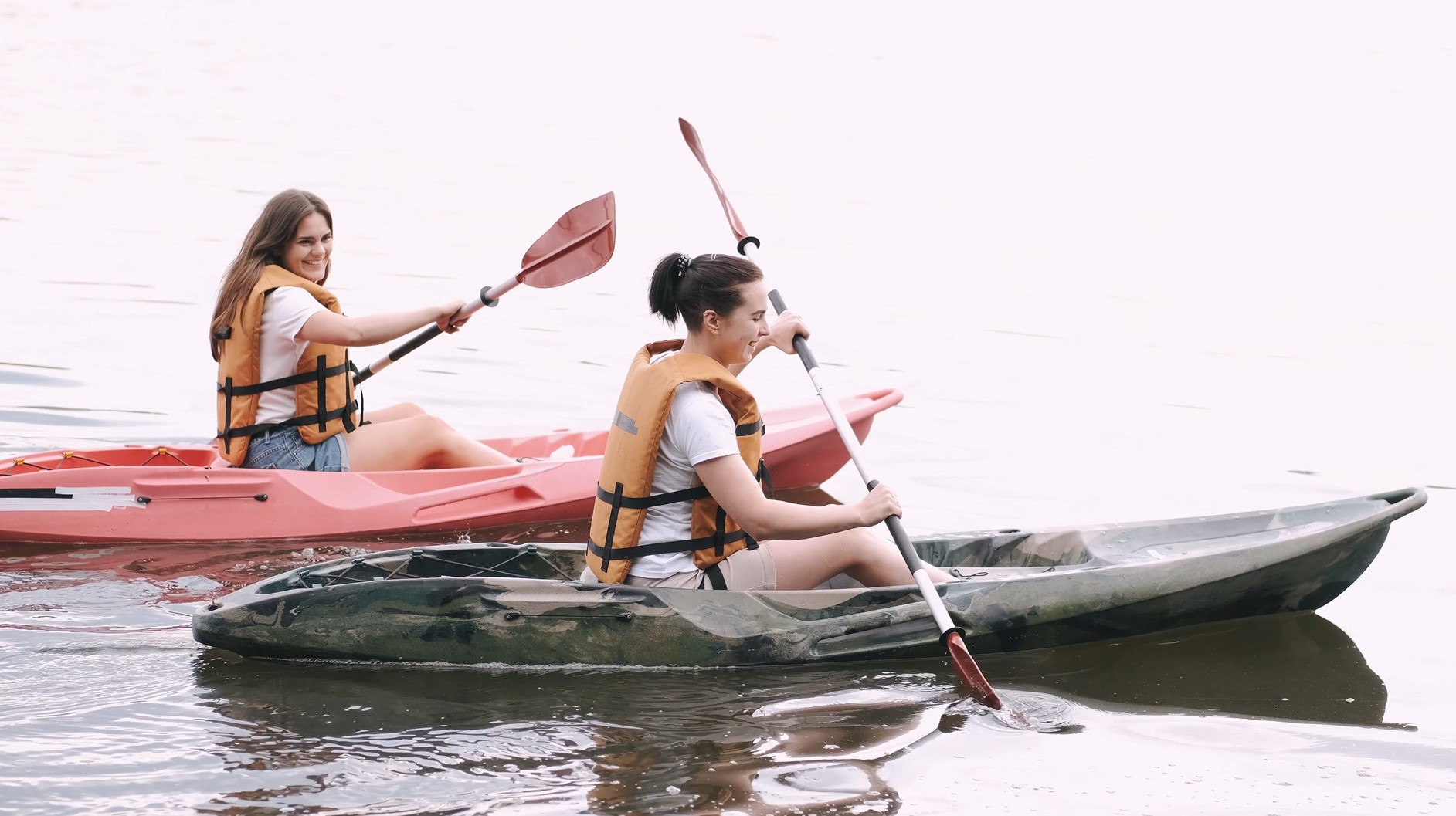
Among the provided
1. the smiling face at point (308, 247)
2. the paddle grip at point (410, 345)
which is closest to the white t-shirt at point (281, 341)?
the smiling face at point (308, 247)

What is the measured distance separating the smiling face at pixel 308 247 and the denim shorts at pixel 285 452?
1.71 feet

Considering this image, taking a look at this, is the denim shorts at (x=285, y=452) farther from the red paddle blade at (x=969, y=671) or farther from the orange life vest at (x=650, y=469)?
the red paddle blade at (x=969, y=671)

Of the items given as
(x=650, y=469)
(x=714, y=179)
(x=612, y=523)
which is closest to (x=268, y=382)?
(x=714, y=179)

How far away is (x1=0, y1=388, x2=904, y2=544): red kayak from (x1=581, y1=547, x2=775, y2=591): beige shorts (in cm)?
138

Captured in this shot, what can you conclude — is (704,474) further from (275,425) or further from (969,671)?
(275,425)

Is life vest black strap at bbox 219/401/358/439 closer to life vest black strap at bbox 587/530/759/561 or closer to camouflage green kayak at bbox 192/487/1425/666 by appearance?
camouflage green kayak at bbox 192/487/1425/666

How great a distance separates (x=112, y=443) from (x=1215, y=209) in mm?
8916

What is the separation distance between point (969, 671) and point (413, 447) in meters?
2.26

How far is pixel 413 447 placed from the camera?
208 inches

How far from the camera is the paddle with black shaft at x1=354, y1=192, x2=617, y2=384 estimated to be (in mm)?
5402

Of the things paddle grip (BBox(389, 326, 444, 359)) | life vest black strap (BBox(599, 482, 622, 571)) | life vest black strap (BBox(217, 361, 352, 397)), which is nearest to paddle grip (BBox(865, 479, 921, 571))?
life vest black strap (BBox(599, 482, 622, 571))

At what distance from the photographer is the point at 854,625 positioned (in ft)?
12.9

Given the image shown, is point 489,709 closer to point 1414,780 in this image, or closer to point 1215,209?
point 1414,780

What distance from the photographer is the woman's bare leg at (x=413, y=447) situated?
5.21 meters
